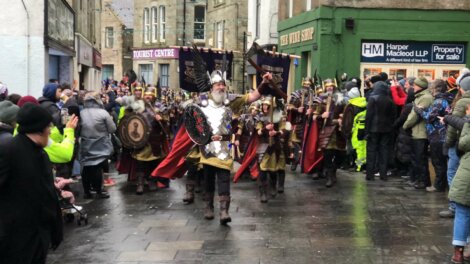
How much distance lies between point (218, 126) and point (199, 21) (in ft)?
110

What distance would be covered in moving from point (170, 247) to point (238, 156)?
5.60 metres

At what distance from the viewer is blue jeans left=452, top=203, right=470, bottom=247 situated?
6301mm

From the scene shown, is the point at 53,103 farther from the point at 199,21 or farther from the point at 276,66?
the point at 199,21

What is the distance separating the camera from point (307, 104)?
12.0 metres

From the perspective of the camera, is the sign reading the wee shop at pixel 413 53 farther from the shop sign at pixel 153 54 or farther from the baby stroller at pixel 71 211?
the shop sign at pixel 153 54

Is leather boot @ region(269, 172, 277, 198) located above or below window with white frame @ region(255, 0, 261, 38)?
below

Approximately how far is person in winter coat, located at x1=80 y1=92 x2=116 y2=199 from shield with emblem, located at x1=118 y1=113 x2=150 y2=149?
0.49 metres

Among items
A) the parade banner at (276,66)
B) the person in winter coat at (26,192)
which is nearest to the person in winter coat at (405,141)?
the parade banner at (276,66)

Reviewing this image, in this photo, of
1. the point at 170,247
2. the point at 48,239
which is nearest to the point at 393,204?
the point at 170,247

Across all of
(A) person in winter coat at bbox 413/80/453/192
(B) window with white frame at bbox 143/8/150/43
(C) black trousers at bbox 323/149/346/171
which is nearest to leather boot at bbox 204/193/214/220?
(C) black trousers at bbox 323/149/346/171

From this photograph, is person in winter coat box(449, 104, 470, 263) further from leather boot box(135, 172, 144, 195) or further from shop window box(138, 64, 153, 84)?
shop window box(138, 64, 153, 84)

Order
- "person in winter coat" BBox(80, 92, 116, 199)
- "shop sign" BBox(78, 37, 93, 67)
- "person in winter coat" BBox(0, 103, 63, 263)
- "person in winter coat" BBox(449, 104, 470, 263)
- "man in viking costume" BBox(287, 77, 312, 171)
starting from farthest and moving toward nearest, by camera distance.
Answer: "shop sign" BBox(78, 37, 93, 67) → "man in viking costume" BBox(287, 77, 312, 171) → "person in winter coat" BBox(80, 92, 116, 199) → "person in winter coat" BBox(449, 104, 470, 263) → "person in winter coat" BBox(0, 103, 63, 263)

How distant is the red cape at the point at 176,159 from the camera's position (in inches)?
401

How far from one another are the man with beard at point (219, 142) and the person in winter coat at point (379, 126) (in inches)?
139
